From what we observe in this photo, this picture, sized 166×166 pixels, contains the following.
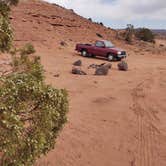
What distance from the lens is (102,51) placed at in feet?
116

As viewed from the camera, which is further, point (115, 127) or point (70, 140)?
point (115, 127)

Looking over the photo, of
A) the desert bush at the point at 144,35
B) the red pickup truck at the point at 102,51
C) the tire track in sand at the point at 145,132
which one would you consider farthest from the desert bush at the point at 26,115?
the desert bush at the point at 144,35

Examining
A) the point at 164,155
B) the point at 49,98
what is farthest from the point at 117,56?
the point at 49,98

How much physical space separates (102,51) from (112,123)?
20.2m

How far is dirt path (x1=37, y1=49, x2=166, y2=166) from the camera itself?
40.5 feet

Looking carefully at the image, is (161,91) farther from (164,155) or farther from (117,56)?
(117,56)

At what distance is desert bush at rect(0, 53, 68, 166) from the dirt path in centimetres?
535

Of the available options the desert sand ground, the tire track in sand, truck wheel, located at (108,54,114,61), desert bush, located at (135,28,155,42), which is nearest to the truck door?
truck wheel, located at (108,54,114,61)

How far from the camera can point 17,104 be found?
6.15 meters

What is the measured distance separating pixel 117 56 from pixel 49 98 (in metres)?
28.5

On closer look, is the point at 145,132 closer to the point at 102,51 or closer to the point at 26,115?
the point at 26,115

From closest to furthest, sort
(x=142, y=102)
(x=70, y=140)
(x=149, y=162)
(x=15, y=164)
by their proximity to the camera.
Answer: (x=15, y=164) < (x=149, y=162) < (x=70, y=140) < (x=142, y=102)

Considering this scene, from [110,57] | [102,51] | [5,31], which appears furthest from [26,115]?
[102,51]

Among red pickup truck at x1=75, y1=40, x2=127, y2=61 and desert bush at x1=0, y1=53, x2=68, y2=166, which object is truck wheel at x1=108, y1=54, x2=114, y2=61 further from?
desert bush at x1=0, y1=53, x2=68, y2=166
